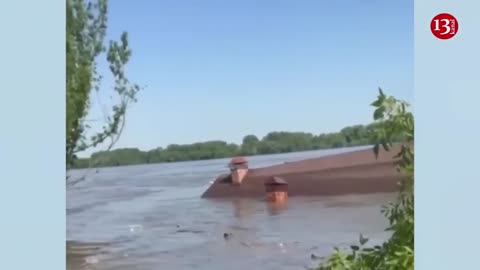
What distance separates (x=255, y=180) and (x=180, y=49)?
1.91 ft

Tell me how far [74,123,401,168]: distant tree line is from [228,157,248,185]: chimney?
0.02 metres

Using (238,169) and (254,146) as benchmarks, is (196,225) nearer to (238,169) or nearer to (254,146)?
(238,169)

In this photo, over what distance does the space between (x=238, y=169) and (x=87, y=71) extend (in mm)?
690

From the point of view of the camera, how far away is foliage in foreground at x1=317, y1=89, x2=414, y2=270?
7.30 feet

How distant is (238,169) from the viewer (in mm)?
2342

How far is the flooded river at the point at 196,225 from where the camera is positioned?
2299 millimetres

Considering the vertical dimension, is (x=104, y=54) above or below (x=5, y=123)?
above

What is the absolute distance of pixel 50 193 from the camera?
225 cm

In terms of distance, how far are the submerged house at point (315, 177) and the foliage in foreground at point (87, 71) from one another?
47 cm
